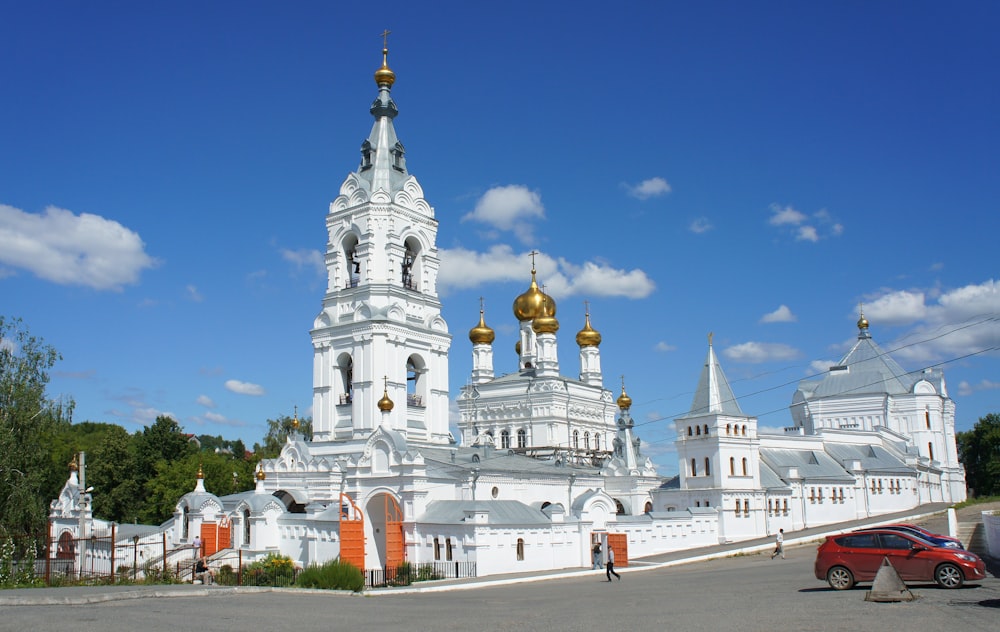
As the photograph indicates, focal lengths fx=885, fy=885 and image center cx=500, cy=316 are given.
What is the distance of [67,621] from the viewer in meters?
13.6

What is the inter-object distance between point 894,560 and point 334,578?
12654mm

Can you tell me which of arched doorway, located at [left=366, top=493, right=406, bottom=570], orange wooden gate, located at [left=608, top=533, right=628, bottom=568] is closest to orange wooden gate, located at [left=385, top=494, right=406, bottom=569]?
arched doorway, located at [left=366, top=493, right=406, bottom=570]

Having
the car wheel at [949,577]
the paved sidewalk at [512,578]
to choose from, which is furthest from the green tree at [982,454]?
the car wheel at [949,577]

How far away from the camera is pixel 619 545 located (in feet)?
106

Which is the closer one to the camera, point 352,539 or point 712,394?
point 352,539

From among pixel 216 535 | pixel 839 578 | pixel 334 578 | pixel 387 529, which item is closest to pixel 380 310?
pixel 387 529

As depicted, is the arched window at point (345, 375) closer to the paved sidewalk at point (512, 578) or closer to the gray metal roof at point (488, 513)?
the gray metal roof at point (488, 513)

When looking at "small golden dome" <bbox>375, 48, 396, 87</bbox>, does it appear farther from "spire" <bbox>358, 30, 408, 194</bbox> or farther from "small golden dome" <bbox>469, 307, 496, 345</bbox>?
"small golden dome" <bbox>469, 307, 496, 345</bbox>

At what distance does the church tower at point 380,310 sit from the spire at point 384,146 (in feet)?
0.17

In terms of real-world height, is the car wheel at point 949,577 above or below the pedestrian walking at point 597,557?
above

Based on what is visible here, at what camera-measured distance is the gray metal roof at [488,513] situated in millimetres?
29641

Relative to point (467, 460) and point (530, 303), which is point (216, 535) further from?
point (530, 303)

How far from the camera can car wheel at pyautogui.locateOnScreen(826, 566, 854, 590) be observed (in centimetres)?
1704

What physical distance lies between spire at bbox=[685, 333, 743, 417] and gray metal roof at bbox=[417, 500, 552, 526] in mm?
12035
